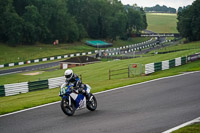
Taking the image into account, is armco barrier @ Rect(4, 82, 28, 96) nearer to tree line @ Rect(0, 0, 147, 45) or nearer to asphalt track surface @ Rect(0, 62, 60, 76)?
asphalt track surface @ Rect(0, 62, 60, 76)

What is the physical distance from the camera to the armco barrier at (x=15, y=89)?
90.5ft

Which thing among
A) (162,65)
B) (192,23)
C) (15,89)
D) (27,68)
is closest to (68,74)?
(15,89)

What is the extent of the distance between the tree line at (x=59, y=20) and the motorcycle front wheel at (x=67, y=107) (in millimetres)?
78723

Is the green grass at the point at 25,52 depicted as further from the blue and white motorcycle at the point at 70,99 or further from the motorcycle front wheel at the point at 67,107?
the motorcycle front wheel at the point at 67,107

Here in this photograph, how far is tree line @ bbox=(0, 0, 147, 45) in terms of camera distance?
90.5 metres

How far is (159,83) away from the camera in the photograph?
2123 cm

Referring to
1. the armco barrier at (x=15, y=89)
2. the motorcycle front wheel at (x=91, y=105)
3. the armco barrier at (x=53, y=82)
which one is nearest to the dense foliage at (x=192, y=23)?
the armco barrier at (x=53, y=82)

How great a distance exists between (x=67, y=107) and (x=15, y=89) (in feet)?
56.0

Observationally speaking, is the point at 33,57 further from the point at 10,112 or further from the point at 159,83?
the point at 10,112

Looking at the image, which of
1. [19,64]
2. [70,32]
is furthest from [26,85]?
[70,32]

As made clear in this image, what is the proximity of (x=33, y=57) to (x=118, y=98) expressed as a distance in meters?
64.1

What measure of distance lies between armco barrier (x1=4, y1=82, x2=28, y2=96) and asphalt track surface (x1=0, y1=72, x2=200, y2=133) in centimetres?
1277

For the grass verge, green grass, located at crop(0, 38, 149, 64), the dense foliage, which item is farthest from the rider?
the dense foliage

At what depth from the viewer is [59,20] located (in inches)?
4318
